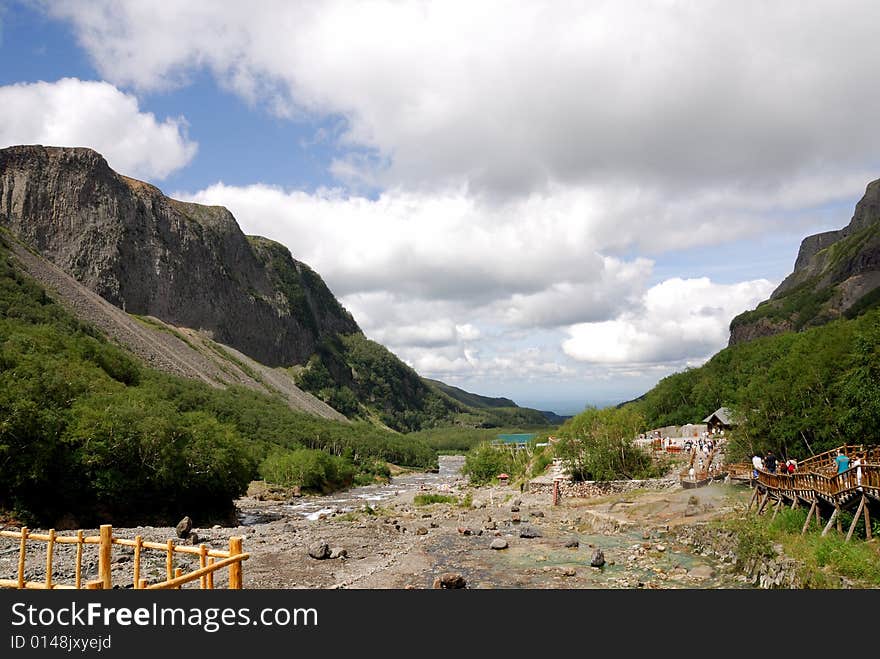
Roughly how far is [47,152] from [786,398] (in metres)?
205

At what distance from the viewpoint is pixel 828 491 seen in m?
22.4

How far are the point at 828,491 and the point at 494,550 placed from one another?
51.8 feet

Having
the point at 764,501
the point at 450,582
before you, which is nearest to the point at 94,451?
the point at 450,582

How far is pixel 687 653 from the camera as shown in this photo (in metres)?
11.4

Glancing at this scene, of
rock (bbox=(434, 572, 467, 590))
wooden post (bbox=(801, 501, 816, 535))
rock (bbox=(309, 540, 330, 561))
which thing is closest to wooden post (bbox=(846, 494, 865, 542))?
wooden post (bbox=(801, 501, 816, 535))

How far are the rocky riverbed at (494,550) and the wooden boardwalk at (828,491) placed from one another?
370 cm

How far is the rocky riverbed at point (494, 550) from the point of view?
77.9 ft

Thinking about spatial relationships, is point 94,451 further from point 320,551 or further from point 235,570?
point 235,570

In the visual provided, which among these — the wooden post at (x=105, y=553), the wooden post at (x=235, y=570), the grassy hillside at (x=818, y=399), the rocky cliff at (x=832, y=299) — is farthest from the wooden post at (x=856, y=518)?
the rocky cliff at (x=832, y=299)

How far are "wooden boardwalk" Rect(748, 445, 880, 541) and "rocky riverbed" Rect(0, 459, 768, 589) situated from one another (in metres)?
3.70

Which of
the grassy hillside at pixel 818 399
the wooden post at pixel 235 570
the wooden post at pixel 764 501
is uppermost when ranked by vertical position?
the grassy hillside at pixel 818 399

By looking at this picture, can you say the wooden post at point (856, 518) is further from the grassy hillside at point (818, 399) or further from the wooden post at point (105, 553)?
the wooden post at point (105, 553)

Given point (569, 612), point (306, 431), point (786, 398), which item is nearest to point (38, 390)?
point (569, 612)

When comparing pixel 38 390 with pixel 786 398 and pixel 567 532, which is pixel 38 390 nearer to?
pixel 567 532
